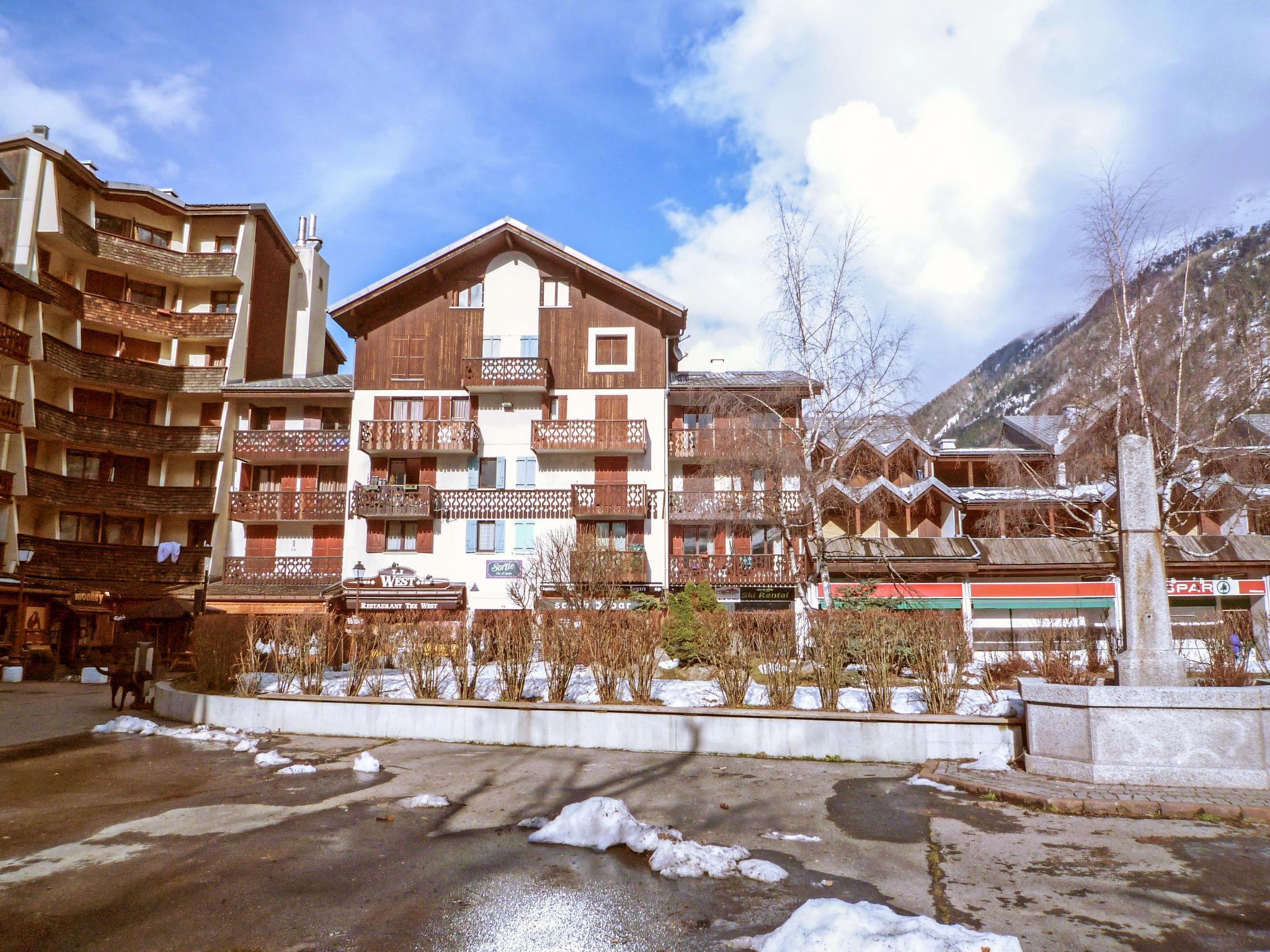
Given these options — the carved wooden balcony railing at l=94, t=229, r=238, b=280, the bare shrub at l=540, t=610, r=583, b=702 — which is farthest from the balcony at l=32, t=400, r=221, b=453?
the bare shrub at l=540, t=610, r=583, b=702

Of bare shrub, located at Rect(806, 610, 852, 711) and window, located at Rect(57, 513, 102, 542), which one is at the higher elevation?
window, located at Rect(57, 513, 102, 542)

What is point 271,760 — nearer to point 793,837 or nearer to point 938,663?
point 793,837

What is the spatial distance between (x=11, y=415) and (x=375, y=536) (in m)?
13.6

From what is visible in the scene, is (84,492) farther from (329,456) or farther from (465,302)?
(465,302)

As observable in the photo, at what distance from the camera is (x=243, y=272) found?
37.4 m

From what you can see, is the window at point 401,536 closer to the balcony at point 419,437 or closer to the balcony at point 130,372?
the balcony at point 419,437

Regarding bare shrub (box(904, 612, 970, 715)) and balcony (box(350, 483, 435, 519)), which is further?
balcony (box(350, 483, 435, 519))

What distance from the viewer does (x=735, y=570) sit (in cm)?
3234

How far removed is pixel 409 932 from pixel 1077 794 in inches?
257

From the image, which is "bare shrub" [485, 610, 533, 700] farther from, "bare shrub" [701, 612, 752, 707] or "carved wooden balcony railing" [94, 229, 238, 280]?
"carved wooden balcony railing" [94, 229, 238, 280]

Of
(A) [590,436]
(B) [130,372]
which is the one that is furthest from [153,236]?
(A) [590,436]

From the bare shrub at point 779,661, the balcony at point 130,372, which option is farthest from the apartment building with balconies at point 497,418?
the bare shrub at point 779,661

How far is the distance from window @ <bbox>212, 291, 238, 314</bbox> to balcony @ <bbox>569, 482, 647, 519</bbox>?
1875 cm

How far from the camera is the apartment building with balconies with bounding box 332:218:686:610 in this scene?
3219 centimetres
